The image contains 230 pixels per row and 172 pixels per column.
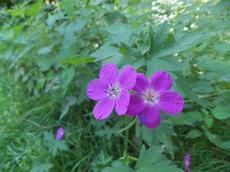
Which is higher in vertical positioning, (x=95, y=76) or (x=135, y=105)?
(x=135, y=105)

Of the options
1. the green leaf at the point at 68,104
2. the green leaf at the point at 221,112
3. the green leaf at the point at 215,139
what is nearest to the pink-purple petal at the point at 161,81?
the green leaf at the point at 221,112

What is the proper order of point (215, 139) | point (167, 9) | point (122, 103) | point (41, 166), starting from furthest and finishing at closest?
point (167, 9), point (41, 166), point (215, 139), point (122, 103)

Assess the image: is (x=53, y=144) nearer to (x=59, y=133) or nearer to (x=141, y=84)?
(x=59, y=133)

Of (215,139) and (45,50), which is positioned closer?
(215,139)

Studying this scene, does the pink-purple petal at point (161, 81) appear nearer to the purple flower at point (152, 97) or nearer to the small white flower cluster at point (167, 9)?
the purple flower at point (152, 97)

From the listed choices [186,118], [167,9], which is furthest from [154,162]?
[167,9]

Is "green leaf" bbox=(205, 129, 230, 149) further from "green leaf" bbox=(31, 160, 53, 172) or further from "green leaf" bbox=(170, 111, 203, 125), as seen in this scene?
"green leaf" bbox=(31, 160, 53, 172)

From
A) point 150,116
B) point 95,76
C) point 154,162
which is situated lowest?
point 95,76
